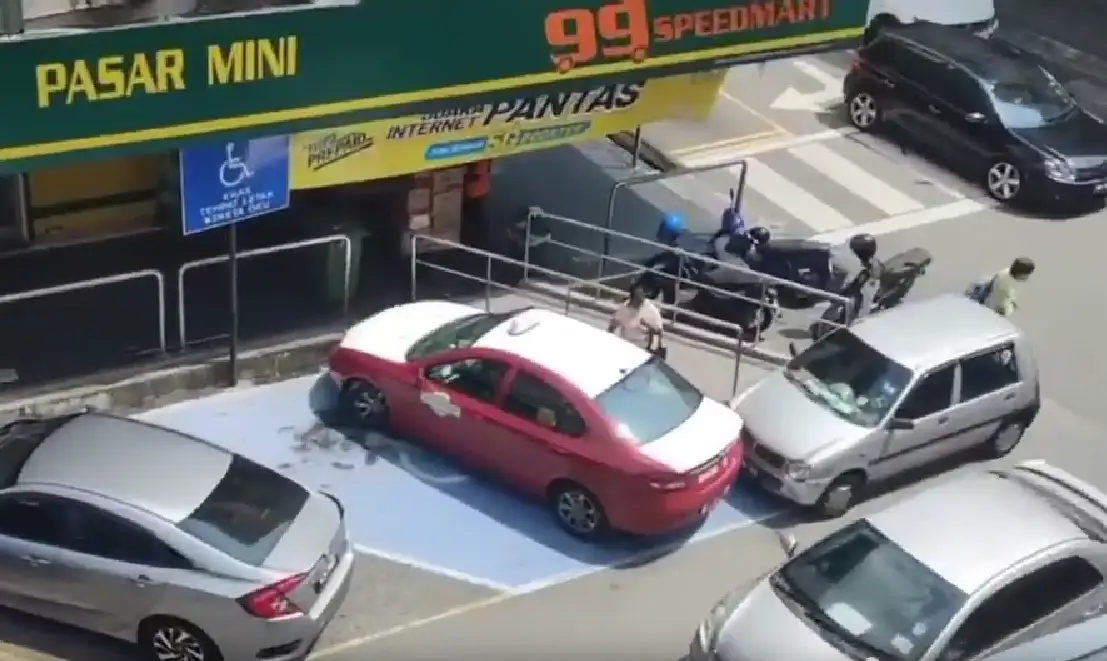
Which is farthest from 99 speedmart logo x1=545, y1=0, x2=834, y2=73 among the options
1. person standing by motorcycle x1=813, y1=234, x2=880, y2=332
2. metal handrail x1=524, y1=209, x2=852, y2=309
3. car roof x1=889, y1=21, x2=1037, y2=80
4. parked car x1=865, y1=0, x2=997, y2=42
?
parked car x1=865, y1=0, x2=997, y2=42

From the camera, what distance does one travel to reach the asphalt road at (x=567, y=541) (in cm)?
1302

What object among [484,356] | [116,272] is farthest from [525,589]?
[116,272]

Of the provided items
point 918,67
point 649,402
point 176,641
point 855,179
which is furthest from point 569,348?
point 918,67

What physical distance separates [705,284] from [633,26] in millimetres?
3086

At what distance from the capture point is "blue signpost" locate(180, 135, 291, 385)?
567 inches

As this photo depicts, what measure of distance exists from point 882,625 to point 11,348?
890 cm

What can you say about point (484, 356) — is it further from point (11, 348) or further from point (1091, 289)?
point (1091, 289)

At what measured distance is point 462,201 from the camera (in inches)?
718

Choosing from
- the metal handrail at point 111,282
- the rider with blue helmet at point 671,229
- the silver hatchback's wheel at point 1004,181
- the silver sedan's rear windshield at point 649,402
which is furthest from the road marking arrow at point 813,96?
the metal handrail at point 111,282

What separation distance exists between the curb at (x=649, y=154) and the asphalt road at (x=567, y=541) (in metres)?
0.57

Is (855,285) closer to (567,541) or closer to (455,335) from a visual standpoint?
(455,335)

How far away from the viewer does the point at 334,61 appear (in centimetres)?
1441

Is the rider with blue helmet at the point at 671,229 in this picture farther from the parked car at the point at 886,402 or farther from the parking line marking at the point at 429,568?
the parking line marking at the point at 429,568

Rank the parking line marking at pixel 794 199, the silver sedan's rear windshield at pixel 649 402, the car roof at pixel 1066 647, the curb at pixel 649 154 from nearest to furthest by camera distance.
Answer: the car roof at pixel 1066 647, the silver sedan's rear windshield at pixel 649 402, the parking line marking at pixel 794 199, the curb at pixel 649 154
